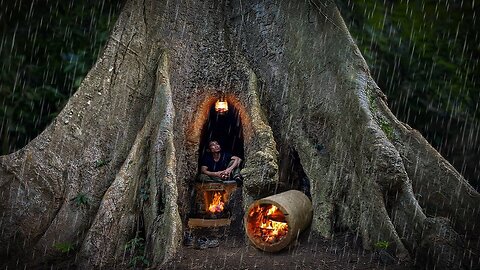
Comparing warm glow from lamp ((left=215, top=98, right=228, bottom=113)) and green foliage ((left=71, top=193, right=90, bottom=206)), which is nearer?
green foliage ((left=71, top=193, right=90, bottom=206))

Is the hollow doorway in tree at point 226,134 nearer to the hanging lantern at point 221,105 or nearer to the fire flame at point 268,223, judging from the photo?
the hanging lantern at point 221,105

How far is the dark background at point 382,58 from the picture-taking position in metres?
8.05

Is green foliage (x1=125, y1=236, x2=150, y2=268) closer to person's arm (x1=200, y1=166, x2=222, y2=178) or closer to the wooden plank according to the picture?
the wooden plank

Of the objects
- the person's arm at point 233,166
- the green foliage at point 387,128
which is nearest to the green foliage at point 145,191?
the person's arm at point 233,166

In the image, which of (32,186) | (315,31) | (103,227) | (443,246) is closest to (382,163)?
(443,246)

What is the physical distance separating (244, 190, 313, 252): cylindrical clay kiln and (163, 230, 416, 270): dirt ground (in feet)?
0.53

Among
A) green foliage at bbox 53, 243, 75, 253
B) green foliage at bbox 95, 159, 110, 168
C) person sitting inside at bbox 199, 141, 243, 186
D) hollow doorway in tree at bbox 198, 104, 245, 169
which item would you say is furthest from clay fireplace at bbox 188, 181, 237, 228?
hollow doorway in tree at bbox 198, 104, 245, 169

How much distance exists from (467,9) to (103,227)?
7819 millimetres

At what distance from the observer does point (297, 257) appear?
16.1 ft

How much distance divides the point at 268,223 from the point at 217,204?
5.13 ft

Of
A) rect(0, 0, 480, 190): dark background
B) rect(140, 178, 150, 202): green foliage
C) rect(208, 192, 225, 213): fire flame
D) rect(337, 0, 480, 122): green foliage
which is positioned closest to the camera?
rect(140, 178, 150, 202): green foliage

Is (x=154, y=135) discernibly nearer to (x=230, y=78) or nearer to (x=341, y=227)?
(x=230, y=78)

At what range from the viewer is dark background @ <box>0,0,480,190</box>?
26.4ft

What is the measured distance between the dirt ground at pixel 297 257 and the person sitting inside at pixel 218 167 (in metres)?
1.49
